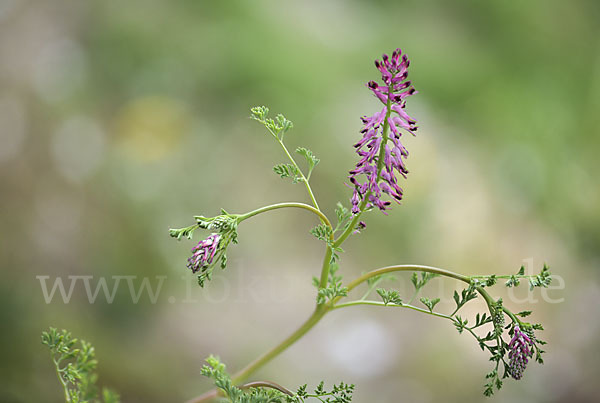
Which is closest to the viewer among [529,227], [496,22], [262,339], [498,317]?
[498,317]

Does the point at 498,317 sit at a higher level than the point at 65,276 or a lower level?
lower

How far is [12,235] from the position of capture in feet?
4.35

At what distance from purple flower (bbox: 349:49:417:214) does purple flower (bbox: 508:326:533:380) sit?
129 millimetres

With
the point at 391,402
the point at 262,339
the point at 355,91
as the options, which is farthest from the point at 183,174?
the point at 391,402

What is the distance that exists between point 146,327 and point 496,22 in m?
1.52

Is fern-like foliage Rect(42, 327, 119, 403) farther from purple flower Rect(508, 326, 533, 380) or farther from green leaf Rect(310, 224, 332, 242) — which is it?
purple flower Rect(508, 326, 533, 380)

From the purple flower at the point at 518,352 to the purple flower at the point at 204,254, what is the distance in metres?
0.22

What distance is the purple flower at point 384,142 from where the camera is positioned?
39 cm

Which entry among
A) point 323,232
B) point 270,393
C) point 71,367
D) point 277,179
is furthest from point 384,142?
point 277,179

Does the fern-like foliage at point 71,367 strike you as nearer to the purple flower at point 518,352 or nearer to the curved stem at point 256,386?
the curved stem at point 256,386

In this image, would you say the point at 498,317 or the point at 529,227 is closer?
the point at 498,317

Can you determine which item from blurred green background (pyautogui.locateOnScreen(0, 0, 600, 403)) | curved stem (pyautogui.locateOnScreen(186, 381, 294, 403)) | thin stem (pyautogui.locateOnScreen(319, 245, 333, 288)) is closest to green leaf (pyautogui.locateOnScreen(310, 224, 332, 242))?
thin stem (pyautogui.locateOnScreen(319, 245, 333, 288))

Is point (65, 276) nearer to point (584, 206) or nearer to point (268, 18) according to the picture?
point (268, 18)

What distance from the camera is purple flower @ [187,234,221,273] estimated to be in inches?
15.5
